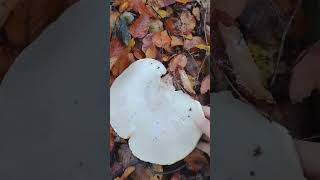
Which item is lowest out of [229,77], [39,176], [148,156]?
[39,176]

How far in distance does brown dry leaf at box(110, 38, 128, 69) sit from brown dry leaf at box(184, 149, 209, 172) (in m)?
0.26

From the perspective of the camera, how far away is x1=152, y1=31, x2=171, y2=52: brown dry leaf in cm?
111

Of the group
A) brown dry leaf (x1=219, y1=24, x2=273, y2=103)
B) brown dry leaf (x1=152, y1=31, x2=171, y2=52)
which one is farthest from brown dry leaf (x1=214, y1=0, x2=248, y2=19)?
brown dry leaf (x1=152, y1=31, x2=171, y2=52)

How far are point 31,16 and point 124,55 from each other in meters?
0.27

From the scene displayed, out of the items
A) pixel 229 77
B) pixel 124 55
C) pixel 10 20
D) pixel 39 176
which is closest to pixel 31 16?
pixel 10 20

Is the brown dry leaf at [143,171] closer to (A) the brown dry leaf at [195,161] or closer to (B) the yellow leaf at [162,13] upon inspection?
(A) the brown dry leaf at [195,161]

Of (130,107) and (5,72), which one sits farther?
(5,72)

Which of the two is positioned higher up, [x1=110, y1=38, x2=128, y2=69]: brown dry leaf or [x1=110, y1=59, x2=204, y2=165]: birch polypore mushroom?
[x1=110, y1=38, x2=128, y2=69]: brown dry leaf

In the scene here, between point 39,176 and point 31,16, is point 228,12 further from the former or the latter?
point 39,176

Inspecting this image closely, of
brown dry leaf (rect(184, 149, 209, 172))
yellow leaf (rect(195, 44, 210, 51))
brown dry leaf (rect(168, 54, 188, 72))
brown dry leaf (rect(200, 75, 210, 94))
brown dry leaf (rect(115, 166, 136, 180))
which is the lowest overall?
brown dry leaf (rect(115, 166, 136, 180))

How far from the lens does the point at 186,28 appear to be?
111cm

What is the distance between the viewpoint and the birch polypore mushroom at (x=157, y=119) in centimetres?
109

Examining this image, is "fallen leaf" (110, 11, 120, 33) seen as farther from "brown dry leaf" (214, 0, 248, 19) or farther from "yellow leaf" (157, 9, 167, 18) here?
"brown dry leaf" (214, 0, 248, 19)

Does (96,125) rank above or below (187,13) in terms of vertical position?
below
